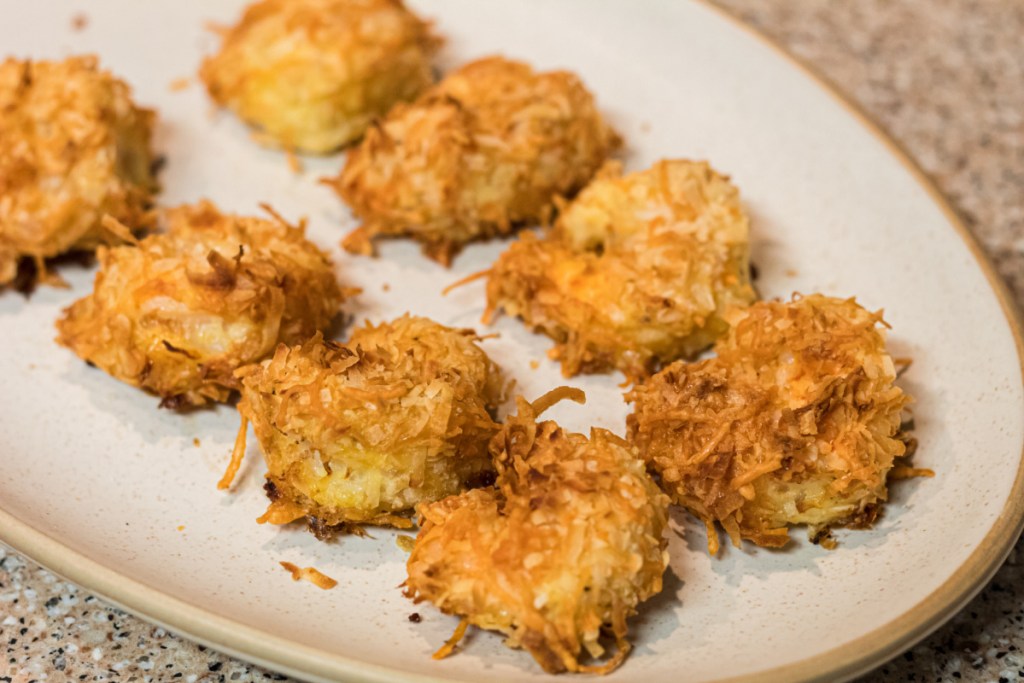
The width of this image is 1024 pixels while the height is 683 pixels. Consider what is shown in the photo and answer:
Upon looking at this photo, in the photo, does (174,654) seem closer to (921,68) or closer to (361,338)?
(361,338)

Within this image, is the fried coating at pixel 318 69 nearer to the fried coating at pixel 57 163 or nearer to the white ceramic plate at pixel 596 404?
the white ceramic plate at pixel 596 404

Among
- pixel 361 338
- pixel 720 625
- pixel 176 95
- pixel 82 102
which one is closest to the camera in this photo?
pixel 720 625

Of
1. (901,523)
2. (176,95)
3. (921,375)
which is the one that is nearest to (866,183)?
(921,375)

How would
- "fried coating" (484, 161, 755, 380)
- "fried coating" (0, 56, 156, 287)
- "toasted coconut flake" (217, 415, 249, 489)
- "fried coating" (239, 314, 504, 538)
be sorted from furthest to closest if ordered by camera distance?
"fried coating" (0, 56, 156, 287) → "fried coating" (484, 161, 755, 380) → "toasted coconut flake" (217, 415, 249, 489) → "fried coating" (239, 314, 504, 538)

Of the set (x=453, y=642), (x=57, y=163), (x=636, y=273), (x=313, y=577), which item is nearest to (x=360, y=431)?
(x=313, y=577)

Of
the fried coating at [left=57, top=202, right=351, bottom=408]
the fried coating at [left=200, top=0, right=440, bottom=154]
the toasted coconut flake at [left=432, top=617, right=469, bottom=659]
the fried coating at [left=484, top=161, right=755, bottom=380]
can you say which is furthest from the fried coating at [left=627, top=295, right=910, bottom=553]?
the fried coating at [left=200, top=0, right=440, bottom=154]

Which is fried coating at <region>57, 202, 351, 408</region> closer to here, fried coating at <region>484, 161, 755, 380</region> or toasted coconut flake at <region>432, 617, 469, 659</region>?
fried coating at <region>484, 161, 755, 380</region>

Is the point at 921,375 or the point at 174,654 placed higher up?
the point at 921,375
